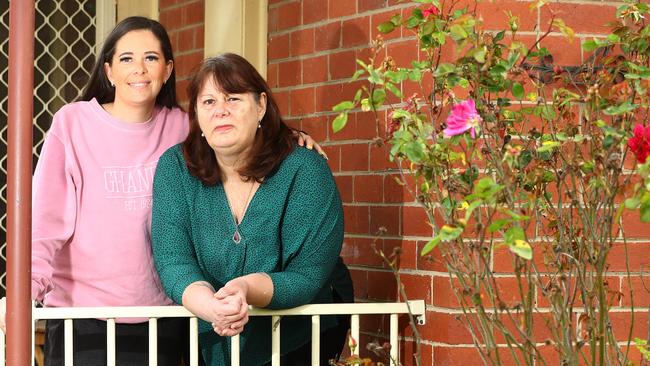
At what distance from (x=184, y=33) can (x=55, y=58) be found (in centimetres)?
74

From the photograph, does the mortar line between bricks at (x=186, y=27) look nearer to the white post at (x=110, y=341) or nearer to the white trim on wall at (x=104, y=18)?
the white trim on wall at (x=104, y=18)

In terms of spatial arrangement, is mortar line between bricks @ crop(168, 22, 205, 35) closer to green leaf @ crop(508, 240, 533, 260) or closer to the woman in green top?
the woman in green top

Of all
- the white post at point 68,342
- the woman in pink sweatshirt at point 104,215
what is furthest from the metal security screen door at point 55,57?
the white post at point 68,342

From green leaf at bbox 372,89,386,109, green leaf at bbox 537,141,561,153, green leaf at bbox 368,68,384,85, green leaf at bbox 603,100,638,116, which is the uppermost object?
green leaf at bbox 368,68,384,85

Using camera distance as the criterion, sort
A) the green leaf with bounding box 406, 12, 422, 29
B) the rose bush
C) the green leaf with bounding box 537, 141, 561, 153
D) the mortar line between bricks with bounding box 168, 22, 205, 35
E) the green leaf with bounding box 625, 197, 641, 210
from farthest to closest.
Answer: the mortar line between bricks with bounding box 168, 22, 205, 35 < the green leaf with bounding box 406, 12, 422, 29 < the green leaf with bounding box 537, 141, 561, 153 < the rose bush < the green leaf with bounding box 625, 197, 641, 210

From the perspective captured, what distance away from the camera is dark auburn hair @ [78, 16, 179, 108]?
324cm

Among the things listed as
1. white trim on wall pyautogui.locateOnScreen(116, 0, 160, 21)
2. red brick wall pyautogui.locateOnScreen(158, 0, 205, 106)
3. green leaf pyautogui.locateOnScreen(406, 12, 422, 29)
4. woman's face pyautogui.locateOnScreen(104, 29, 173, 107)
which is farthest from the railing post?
white trim on wall pyautogui.locateOnScreen(116, 0, 160, 21)

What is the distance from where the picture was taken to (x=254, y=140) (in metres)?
3.08

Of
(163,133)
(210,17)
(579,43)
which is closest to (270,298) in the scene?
(163,133)

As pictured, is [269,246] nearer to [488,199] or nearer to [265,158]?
[265,158]

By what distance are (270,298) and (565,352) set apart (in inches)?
33.9

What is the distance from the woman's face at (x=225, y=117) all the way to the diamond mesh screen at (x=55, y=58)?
199 cm

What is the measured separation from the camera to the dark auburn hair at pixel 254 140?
302 cm

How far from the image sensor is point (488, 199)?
1.98 metres
